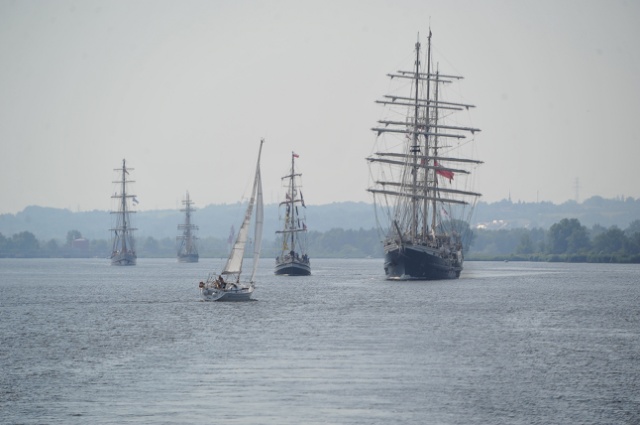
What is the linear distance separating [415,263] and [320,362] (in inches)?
3117

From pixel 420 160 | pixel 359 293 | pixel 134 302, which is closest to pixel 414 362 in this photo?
pixel 134 302

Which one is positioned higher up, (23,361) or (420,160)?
(420,160)

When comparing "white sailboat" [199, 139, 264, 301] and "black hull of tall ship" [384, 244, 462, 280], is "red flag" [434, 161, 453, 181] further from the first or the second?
"white sailboat" [199, 139, 264, 301]

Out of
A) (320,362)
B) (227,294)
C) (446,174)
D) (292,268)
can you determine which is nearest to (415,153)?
(446,174)

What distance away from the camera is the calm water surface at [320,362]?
41094 millimetres

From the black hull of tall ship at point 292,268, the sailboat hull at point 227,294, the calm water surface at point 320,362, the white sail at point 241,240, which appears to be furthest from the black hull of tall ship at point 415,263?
the white sail at point 241,240

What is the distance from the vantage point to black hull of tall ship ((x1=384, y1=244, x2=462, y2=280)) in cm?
12975

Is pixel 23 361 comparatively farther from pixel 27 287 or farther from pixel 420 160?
pixel 420 160

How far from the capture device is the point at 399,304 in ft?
303

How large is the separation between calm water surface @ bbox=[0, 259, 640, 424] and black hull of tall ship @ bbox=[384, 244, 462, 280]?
32.7m

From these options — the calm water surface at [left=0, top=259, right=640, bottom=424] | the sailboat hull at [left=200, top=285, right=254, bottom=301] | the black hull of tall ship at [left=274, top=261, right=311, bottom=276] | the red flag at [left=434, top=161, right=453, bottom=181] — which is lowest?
the calm water surface at [left=0, top=259, right=640, bottom=424]

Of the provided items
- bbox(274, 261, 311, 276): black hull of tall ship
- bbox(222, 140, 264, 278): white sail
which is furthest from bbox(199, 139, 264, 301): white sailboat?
bbox(274, 261, 311, 276): black hull of tall ship

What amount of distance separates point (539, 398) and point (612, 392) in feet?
11.2

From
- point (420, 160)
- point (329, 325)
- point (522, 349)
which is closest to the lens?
point (522, 349)
